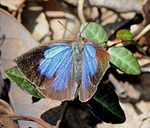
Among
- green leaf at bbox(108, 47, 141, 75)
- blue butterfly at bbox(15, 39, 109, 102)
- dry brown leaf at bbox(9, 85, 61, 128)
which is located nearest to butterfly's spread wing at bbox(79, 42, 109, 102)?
blue butterfly at bbox(15, 39, 109, 102)

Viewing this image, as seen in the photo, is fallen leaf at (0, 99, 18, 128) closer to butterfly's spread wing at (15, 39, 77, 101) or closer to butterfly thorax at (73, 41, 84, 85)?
butterfly's spread wing at (15, 39, 77, 101)

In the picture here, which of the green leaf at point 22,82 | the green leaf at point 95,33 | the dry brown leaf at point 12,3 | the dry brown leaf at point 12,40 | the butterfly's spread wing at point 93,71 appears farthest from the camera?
the dry brown leaf at point 12,3

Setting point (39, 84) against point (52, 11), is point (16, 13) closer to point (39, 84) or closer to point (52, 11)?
point (52, 11)

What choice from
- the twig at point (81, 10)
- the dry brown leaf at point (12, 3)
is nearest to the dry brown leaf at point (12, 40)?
the dry brown leaf at point (12, 3)

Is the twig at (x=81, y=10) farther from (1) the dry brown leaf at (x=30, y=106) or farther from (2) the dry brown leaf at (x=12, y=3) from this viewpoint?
(1) the dry brown leaf at (x=30, y=106)

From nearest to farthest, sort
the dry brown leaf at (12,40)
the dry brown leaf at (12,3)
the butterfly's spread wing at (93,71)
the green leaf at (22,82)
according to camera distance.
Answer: the butterfly's spread wing at (93,71)
the green leaf at (22,82)
the dry brown leaf at (12,40)
the dry brown leaf at (12,3)

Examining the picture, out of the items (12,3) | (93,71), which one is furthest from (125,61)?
(12,3)

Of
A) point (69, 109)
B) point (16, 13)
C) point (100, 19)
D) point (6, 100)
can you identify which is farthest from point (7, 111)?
point (100, 19)
